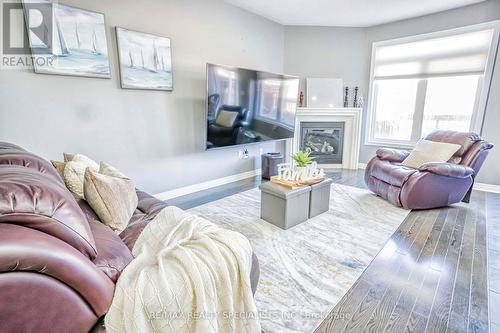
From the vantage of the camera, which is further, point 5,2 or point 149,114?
point 149,114

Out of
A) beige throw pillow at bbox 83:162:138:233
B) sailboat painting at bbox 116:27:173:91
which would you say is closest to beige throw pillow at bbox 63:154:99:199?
beige throw pillow at bbox 83:162:138:233

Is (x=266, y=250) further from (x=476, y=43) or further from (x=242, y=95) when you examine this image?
(x=476, y=43)

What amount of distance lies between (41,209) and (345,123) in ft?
16.7

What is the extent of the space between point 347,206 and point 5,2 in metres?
3.79

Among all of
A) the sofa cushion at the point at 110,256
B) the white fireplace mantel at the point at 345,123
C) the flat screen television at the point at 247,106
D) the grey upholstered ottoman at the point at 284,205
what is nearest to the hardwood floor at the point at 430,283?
the grey upholstered ottoman at the point at 284,205

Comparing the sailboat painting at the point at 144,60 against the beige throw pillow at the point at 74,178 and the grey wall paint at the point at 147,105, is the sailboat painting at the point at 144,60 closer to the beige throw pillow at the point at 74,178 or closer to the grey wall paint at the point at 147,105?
the grey wall paint at the point at 147,105

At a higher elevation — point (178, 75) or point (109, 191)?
point (178, 75)

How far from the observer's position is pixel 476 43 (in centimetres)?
388

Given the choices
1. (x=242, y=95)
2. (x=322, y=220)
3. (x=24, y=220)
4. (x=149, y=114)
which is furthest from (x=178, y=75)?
(x=24, y=220)

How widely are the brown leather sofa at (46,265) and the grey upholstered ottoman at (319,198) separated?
214cm

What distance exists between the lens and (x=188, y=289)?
0.93m

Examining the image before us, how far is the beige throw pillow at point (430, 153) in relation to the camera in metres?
3.20

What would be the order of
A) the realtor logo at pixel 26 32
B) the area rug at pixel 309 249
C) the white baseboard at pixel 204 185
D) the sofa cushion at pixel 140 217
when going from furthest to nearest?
the white baseboard at pixel 204 185 < the realtor logo at pixel 26 32 < the area rug at pixel 309 249 < the sofa cushion at pixel 140 217

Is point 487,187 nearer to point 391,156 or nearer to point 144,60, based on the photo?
point 391,156
